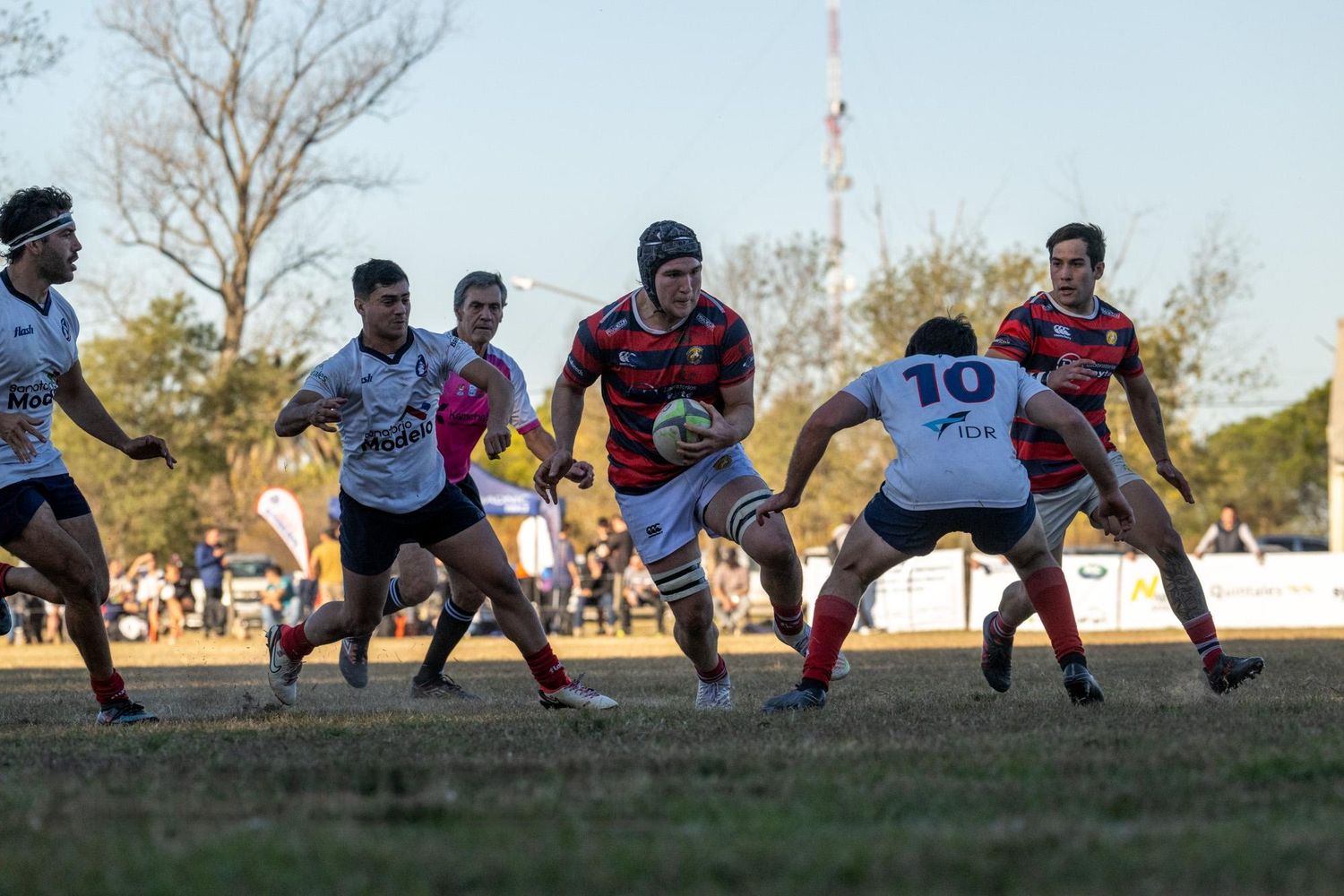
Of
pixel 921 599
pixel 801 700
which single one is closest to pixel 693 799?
pixel 801 700

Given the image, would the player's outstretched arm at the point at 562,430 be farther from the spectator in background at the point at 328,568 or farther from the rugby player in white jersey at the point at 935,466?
the spectator in background at the point at 328,568

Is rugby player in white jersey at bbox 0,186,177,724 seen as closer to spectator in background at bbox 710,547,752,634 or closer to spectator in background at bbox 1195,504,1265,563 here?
spectator in background at bbox 1195,504,1265,563

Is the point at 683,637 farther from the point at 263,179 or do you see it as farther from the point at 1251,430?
the point at 1251,430

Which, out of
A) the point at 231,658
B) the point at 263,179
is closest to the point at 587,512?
the point at 263,179

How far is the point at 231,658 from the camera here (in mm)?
17594

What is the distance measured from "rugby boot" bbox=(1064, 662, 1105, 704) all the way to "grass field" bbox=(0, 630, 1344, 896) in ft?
0.51

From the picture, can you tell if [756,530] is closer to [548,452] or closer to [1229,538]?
[548,452]

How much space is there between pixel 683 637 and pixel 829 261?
39.6 m

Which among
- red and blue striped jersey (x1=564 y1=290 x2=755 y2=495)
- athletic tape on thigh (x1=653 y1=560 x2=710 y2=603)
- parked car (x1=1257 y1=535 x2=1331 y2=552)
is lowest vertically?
athletic tape on thigh (x1=653 y1=560 x2=710 y2=603)

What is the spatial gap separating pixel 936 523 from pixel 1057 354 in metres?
1.67

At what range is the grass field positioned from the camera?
312 cm

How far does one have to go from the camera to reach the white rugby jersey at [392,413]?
732 centimetres

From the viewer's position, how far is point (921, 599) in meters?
26.6

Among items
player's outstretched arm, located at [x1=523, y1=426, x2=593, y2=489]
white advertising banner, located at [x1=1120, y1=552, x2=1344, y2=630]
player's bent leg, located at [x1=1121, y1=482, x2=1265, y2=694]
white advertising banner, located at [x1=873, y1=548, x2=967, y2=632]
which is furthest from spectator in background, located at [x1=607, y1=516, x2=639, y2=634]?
player's bent leg, located at [x1=1121, y1=482, x2=1265, y2=694]
